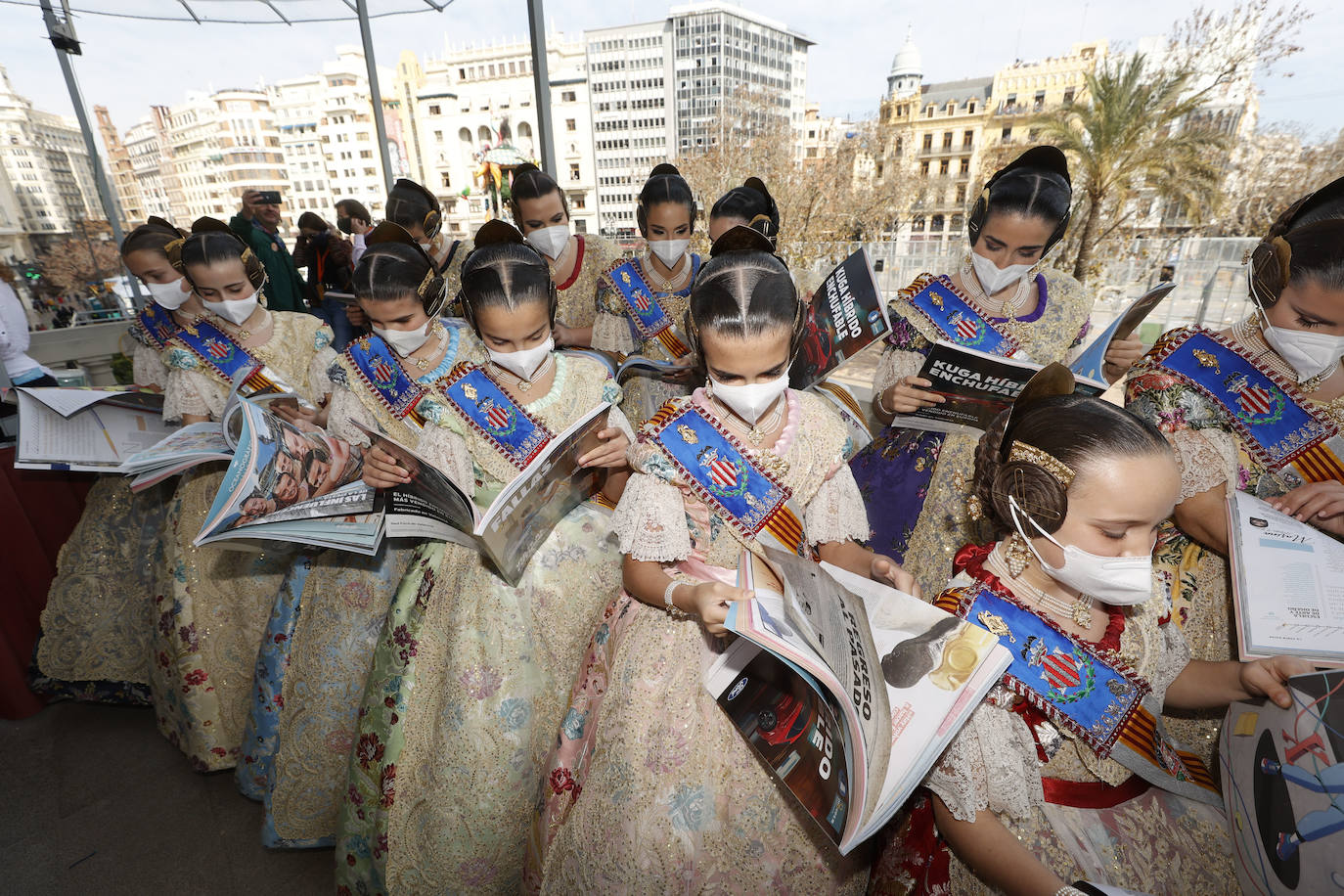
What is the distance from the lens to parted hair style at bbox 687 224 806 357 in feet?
4.57

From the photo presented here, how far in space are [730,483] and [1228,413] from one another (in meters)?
1.50

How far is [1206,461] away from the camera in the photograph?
64.0 inches

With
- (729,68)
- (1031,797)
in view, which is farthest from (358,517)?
(729,68)

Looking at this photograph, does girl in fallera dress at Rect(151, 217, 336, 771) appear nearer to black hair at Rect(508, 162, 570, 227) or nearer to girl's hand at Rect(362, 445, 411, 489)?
girl's hand at Rect(362, 445, 411, 489)

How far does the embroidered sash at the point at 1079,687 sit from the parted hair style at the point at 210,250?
3091 millimetres

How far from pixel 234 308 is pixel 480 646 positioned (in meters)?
1.98

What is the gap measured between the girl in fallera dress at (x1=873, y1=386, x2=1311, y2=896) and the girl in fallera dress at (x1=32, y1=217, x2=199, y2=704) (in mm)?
3341

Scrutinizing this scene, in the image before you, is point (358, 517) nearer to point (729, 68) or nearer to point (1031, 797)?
point (1031, 797)

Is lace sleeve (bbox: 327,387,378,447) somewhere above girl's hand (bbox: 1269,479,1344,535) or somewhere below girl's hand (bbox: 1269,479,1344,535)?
above

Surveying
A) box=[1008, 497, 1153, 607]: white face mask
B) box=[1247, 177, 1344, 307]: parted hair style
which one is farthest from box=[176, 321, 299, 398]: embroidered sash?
box=[1247, 177, 1344, 307]: parted hair style

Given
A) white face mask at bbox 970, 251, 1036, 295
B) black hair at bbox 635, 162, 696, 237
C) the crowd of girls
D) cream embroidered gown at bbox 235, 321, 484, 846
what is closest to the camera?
the crowd of girls

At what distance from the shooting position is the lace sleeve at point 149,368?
2770 millimetres

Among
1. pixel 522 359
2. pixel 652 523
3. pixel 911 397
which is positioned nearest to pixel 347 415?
pixel 522 359

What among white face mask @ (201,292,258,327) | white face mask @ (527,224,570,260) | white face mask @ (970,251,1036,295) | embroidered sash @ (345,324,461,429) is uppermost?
white face mask @ (527,224,570,260)
